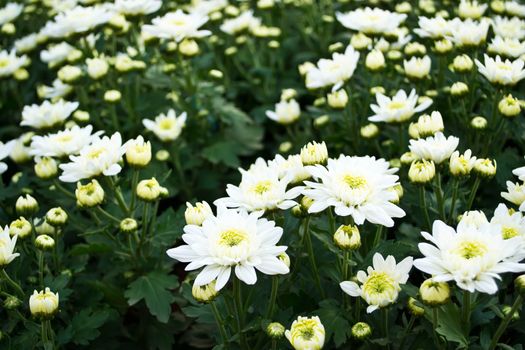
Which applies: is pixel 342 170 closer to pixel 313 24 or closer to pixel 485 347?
pixel 485 347

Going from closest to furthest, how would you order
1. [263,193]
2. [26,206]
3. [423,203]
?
[263,193] < [423,203] < [26,206]

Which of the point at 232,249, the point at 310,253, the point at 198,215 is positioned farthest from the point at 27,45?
the point at 232,249

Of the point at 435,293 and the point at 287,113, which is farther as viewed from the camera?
the point at 287,113

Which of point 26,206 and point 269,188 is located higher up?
point 269,188

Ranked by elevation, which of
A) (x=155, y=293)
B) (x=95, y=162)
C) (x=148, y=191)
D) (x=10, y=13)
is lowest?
(x=155, y=293)

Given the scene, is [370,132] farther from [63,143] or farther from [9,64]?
[9,64]

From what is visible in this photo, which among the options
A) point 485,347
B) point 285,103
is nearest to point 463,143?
point 285,103

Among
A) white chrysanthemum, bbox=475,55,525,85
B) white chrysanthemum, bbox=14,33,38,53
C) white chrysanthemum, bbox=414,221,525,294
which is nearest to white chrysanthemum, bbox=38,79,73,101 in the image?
white chrysanthemum, bbox=14,33,38,53
